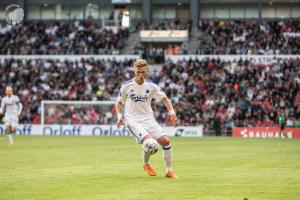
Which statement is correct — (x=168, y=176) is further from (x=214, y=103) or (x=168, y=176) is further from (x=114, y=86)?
(x=114, y=86)

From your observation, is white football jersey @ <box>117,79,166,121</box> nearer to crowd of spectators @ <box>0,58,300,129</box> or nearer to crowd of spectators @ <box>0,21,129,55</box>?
crowd of spectators @ <box>0,58,300,129</box>

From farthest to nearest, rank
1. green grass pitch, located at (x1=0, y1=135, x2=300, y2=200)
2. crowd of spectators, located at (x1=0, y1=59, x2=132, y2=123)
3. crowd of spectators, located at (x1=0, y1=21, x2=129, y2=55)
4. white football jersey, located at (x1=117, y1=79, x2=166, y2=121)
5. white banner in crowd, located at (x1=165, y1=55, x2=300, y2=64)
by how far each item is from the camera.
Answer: crowd of spectators, located at (x1=0, y1=21, x2=129, y2=55), white banner in crowd, located at (x1=165, y1=55, x2=300, y2=64), crowd of spectators, located at (x1=0, y1=59, x2=132, y2=123), white football jersey, located at (x1=117, y1=79, x2=166, y2=121), green grass pitch, located at (x1=0, y1=135, x2=300, y2=200)

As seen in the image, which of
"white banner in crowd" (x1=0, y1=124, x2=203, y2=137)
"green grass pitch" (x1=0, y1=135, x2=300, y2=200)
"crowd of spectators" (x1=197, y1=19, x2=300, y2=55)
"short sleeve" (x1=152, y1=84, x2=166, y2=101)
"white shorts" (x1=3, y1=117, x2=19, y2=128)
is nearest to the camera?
"green grass pitch" (x1=0, y1=135, x2=300, y2=200)

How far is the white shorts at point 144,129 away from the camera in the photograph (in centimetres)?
1751

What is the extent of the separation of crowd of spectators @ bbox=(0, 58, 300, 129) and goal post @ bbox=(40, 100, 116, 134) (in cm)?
7

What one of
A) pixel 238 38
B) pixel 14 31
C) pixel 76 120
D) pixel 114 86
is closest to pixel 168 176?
pixel 76 120

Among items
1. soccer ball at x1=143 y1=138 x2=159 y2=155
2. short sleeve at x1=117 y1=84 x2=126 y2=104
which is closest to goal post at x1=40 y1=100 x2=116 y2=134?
short sleeve at x1=117 y1=84 x2=126 y2=104

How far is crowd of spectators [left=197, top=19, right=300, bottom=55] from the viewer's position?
62781 mm

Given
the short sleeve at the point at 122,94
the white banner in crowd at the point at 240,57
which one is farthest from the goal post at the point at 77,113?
the short sleeve at the point at 122,94

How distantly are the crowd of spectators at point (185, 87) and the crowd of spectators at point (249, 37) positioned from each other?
2433 millimetres

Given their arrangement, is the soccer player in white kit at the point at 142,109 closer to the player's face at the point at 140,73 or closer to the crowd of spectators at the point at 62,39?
the player's face at the point at 140,73

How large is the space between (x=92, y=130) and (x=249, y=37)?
18379 mm

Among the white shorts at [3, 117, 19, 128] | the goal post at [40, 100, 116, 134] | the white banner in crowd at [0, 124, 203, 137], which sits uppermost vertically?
the white shorts at [3, 117, 19, 128]

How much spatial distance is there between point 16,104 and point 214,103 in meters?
21.4
